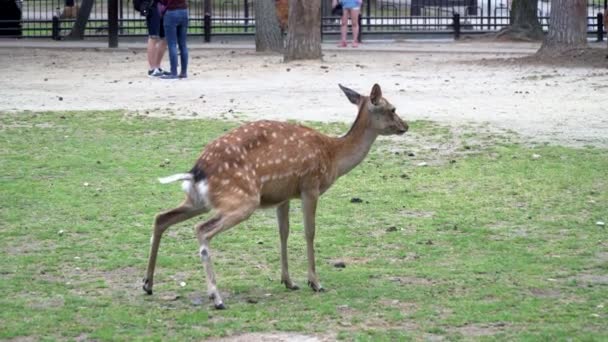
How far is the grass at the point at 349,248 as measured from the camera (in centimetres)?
731

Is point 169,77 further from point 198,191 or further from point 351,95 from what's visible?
point 198,191

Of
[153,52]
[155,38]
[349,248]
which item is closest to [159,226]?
[349,248]

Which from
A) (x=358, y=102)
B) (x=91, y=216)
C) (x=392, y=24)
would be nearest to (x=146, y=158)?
(x=91, y=216)

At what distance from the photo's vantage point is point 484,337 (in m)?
6.95

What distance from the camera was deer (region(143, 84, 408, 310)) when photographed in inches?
299

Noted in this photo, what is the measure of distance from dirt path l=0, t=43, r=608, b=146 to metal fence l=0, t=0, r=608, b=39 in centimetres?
802

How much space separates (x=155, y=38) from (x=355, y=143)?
13393 mm

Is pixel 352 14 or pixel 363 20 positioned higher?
pixel 352 14

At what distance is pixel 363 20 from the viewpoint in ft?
120

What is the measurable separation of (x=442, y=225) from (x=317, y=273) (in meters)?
1.97

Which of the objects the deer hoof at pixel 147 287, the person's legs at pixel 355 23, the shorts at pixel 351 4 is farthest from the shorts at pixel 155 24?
the deer hoof at pixel 147 287

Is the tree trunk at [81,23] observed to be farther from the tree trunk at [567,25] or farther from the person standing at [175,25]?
the tree trunk at [567,25]

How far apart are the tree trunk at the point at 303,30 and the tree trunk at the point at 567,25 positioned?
4311 millimetres

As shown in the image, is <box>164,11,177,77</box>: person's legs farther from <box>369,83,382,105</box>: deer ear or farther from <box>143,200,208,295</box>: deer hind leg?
<box>143,200,208,295</box>: deer hind leg
